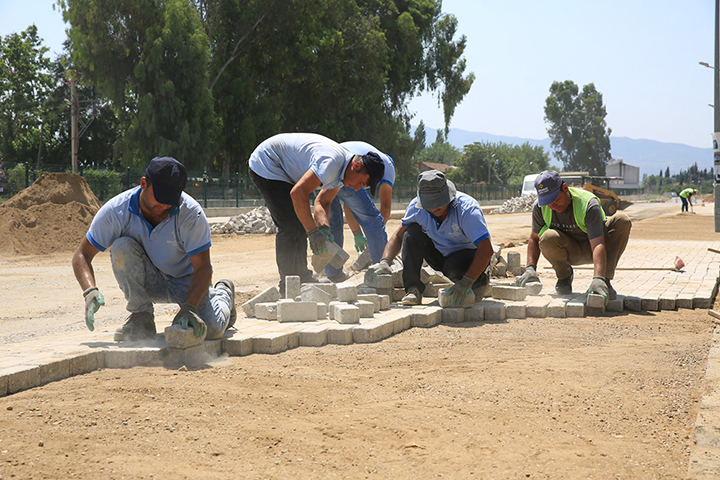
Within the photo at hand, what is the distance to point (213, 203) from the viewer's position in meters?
24.1

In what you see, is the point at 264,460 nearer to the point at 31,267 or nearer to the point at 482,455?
the point at 482,455

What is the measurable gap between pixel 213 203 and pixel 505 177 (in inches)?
2000

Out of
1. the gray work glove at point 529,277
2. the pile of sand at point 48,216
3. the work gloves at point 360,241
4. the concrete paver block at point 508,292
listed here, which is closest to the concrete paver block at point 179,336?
the work gloves at point 360,241

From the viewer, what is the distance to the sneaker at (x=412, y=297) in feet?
17.6

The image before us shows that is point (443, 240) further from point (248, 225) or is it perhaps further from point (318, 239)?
point (248, 225)

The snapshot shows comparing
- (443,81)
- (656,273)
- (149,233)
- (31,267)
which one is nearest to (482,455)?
(149,233)

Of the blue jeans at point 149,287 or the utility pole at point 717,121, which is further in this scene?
the utility pole at point 717,121

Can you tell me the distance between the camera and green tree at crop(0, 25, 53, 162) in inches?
1409

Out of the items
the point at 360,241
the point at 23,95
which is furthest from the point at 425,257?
the point at 23,95

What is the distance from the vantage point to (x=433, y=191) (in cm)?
482

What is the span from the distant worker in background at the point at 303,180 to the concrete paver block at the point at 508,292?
1473mm

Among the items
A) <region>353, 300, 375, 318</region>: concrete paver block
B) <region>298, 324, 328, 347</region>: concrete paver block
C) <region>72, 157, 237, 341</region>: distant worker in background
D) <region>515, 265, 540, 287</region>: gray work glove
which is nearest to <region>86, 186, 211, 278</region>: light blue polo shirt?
<region>72, 157, 237, 341</region>: distant worker in background

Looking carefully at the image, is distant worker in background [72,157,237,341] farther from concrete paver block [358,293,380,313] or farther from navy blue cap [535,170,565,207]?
navy blue cap [535,170,565,207]

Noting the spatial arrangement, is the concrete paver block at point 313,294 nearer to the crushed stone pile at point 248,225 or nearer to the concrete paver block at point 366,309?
the concrete paver block at point 366,309
